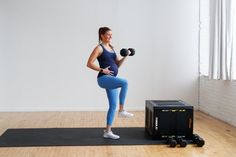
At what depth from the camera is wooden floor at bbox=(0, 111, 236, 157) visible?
414 cm

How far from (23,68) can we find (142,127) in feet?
9.60

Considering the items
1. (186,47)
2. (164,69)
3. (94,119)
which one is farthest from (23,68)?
(186,47)

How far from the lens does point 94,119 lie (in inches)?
253

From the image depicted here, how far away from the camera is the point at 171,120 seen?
4773 millimetres

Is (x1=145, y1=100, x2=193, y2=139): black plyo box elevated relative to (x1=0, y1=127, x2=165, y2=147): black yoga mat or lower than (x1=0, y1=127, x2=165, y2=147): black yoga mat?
elevated

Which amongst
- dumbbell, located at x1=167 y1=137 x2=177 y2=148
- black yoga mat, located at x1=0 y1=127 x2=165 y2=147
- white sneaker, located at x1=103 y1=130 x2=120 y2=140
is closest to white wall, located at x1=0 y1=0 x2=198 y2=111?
black yoga mat, located at x1=0 y1=127 x2=165 y2=147

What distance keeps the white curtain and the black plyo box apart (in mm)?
1423

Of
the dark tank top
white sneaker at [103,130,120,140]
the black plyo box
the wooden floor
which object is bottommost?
the wooden floor

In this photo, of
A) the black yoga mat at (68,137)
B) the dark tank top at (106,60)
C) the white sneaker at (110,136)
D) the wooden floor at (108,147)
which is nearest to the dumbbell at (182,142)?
the wooden floor at (108,147)

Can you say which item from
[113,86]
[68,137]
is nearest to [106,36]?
[113,86]

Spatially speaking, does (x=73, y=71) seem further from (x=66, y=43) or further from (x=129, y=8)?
(x=129, y=8)

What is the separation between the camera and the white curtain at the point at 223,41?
568 cm

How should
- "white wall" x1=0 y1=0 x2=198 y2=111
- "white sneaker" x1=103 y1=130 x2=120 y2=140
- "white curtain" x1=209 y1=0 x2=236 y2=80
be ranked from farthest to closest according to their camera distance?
"white wall" x1=0 y1=0 x2=198 y2=111 → "white curtain" x1=209 y1=0 x2=236 y2=80 → "white sneaker" x1=103 y1=130 x2=120 y2=140

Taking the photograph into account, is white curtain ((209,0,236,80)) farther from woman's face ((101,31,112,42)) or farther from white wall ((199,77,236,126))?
woman's face ((101,31,112,42))
